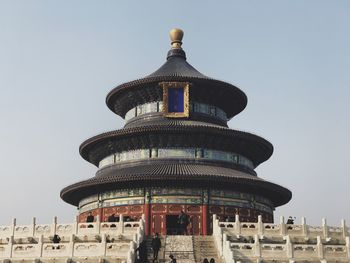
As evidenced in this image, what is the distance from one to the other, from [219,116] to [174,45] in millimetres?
8312

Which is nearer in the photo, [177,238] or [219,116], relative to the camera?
[177,238]

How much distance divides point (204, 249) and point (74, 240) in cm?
649

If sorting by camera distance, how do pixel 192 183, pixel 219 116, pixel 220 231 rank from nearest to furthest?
1. pixel 220 231
2. pixel 192 183
3. pixel 219 116

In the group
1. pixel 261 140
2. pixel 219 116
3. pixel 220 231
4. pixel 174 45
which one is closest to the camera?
pixel 220 231

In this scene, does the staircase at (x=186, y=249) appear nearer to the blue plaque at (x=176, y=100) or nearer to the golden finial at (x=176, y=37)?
the blue plaque at (x=176, y=100)

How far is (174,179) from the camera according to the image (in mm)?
44094

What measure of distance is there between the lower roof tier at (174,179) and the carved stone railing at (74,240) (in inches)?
331

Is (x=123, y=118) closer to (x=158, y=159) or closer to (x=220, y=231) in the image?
(x=158, y=159)

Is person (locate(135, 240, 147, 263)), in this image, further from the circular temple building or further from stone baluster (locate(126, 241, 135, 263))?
the circular temple building

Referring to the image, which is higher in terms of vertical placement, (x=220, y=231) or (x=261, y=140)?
(x=261, y=140)

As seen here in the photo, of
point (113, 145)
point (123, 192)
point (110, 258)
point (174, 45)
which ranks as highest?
point (174, 45)

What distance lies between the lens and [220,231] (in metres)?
31.7

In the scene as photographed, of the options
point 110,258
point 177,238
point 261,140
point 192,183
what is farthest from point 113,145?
point 110,258

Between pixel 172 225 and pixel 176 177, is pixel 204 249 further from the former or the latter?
pixel 172 225
